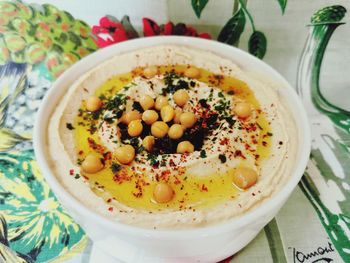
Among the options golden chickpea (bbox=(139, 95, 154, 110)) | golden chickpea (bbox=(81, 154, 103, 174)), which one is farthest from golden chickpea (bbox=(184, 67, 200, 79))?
golden chickpea (bbox=(81, 154, 103, 174))

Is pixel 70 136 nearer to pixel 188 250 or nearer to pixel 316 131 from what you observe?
pixel 188 250

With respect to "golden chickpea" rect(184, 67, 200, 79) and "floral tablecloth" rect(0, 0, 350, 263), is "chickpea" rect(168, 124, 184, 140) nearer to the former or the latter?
"golden chickpea" rect(184, 67, 200, 79)

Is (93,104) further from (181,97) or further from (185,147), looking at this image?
(185,147)

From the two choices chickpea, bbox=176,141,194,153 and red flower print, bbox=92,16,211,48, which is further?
red flower print, bbox=92,16,211,48

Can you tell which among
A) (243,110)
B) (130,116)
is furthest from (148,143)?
(243,110)

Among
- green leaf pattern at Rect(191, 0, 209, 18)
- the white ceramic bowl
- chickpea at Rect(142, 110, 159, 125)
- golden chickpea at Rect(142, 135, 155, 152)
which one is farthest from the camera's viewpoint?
green leaf pattern at Rect(191, 0, 209, 18)

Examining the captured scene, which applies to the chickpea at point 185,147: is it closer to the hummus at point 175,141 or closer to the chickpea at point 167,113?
the hummus at point 175,141
